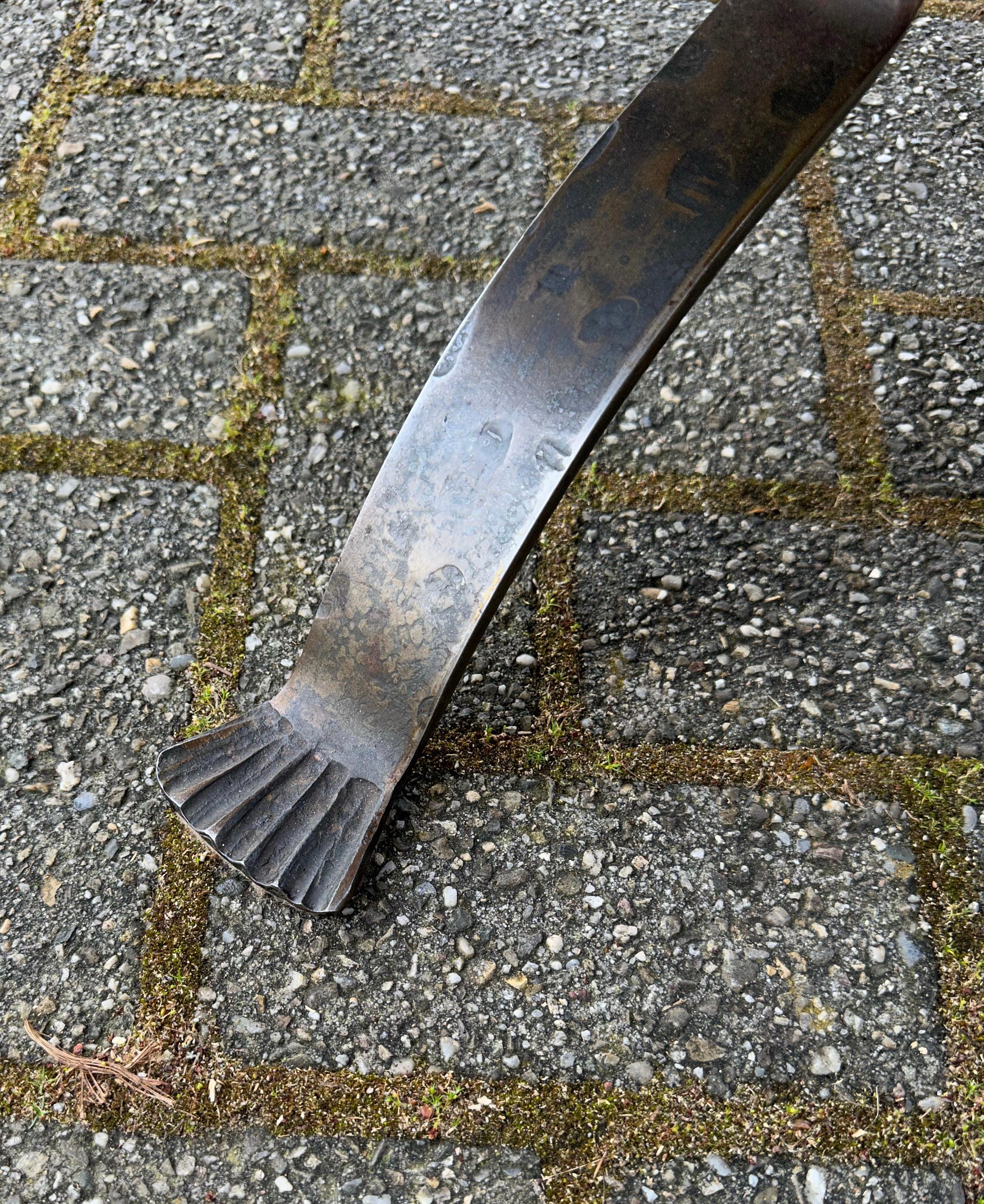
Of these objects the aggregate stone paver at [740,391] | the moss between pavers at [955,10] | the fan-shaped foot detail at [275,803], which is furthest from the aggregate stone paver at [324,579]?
the moss between pavers at [955,10]

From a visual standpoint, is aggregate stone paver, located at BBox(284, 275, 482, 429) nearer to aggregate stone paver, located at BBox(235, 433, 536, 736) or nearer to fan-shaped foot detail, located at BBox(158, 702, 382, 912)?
aggregate stone paver, located at BBox(235, 433, 536, 736)


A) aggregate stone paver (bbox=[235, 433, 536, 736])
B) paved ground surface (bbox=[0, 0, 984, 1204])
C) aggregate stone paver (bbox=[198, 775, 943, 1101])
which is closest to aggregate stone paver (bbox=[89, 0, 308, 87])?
paved ground surface (bbox=[0, 0, 984, 1204])

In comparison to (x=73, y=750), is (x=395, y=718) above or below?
above

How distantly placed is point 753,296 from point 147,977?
49.9 inches

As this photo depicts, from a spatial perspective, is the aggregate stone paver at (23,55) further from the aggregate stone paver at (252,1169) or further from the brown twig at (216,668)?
the aggregate stone paver at (252,1169)

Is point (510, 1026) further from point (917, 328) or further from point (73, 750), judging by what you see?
point (917, 328)

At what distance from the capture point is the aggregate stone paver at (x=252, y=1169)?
97 centimetres

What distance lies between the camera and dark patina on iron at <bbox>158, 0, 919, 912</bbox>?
1.09 meters

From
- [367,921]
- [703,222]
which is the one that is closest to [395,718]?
[367,921]

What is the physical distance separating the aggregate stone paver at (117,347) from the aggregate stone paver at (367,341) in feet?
0.33

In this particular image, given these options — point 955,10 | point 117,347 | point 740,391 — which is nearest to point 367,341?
point 117,347

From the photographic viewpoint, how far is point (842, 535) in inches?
56.7

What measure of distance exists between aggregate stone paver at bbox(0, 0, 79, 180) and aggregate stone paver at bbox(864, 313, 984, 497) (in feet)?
4.71

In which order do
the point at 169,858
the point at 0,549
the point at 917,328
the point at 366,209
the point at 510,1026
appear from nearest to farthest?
the point at 510,1026, the point at 169,858, the point at 0,549, the point at 917,328, the point at 366,209
